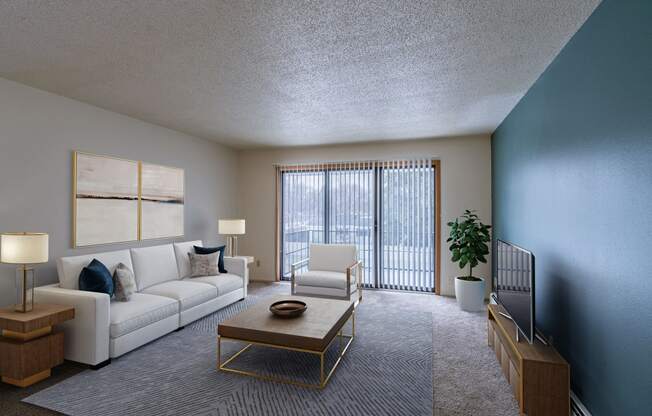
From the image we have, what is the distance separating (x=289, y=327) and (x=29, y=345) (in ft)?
6.82

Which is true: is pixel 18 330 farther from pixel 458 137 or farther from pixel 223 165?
pixel 458 137

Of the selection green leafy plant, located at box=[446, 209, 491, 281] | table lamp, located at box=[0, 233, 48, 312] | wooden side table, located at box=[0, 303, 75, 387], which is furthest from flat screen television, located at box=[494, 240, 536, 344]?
table lamp, located at box=[0, 233, 48, 312]

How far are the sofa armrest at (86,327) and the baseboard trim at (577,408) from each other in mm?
A: 3795

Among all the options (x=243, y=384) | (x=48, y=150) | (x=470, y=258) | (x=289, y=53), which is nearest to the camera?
(x=289, y=53)

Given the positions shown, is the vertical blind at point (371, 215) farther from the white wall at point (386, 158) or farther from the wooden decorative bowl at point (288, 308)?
the wooden decorative bowl at point (288, 308)

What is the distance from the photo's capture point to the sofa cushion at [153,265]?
4.03 m

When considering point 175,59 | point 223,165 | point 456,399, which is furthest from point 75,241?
point 456,399

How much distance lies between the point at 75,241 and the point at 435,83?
422cm

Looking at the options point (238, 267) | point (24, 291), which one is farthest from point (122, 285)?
point (238, 267)

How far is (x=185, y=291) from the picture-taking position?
12.9 ft

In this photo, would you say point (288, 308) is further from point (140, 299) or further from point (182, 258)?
point (182, 258)

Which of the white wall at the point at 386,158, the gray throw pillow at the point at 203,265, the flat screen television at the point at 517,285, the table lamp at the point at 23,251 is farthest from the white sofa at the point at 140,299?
the flat screen television at the point at 517,285

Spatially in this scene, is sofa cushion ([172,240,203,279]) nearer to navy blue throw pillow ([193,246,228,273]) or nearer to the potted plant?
navy blue throw pillow ([193,246,228,273])

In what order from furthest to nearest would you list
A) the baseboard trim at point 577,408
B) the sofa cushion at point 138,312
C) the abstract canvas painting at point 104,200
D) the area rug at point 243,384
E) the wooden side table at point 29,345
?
the abstract canvas painting at point 104,200, the sofa cushion at point 138,312, the wooden side table at point 29,345, the area rug at point 243,384, the baseboard trim at point 577,408
